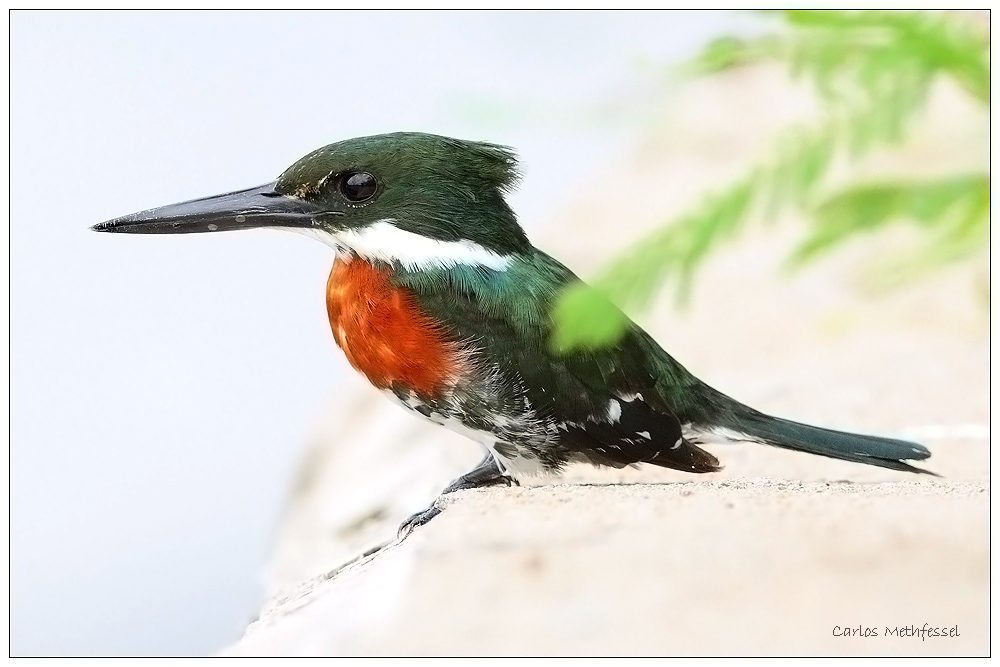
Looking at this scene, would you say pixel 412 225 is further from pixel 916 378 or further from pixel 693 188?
pixel 693 188

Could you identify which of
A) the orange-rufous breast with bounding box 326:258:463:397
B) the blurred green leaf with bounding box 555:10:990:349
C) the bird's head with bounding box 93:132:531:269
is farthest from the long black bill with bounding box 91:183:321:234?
the blurred green leaf with bounding box 555:10:990:349

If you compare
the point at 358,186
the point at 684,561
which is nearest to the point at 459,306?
the point at 358,186

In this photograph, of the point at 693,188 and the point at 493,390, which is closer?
the point at 493,390

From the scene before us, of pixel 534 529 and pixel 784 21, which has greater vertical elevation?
pixel 784 21

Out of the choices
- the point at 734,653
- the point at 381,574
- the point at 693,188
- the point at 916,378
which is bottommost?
the point at 734,653

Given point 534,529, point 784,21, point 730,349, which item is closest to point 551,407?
point 534,529

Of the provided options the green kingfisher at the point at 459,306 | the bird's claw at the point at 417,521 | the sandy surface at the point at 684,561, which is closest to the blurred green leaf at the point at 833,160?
the sandy surface at the point at 684,561
